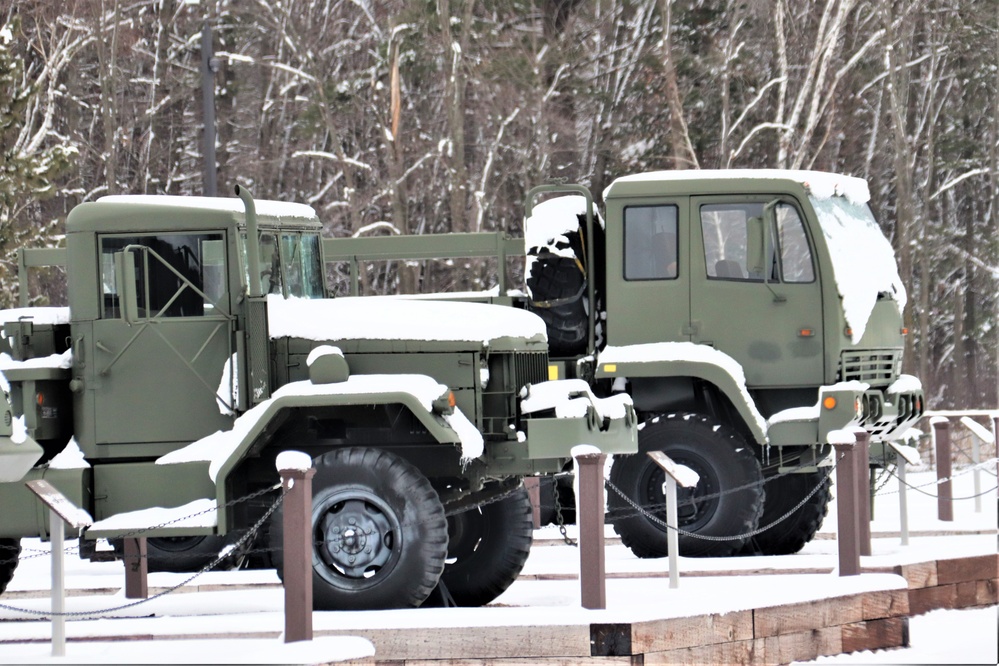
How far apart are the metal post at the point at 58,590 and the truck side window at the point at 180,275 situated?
1.83 meters

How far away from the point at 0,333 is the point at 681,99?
2215 centimetres

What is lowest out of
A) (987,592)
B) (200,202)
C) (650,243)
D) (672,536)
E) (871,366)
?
(987,592)

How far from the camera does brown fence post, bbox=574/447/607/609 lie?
851 centimetres

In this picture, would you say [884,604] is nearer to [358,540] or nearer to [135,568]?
[358,540]

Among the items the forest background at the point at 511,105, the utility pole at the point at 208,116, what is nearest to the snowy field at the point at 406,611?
the utility pole at the point at 208,116

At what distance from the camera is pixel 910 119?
36.3 m

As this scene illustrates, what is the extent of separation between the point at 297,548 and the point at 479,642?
105cm

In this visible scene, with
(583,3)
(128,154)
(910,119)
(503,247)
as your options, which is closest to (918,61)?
(910,119)

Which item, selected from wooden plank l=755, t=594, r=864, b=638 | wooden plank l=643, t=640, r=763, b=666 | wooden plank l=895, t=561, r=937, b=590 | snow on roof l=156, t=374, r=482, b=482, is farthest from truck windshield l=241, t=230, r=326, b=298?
wooden plank l=895, t=561, r=937, b=590

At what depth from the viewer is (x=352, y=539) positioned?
9219 mm

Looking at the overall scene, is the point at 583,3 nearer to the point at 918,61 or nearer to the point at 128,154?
the point at 918,61

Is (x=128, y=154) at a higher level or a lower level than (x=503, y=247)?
higher

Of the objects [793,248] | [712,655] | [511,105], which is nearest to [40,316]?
[712,655]

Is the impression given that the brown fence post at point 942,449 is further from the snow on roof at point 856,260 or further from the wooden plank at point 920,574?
the wooden plank at point 920,574
